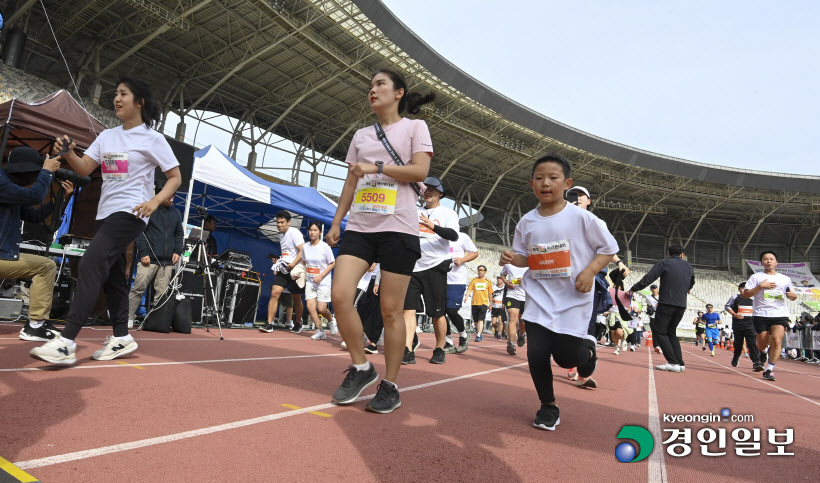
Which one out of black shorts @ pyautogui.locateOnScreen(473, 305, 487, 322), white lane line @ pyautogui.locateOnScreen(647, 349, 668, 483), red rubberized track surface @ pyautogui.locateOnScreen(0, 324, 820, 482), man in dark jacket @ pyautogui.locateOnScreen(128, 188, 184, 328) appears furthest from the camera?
black shorts @ pyautogui.locateOnScreen(473, 305, 487, 322)

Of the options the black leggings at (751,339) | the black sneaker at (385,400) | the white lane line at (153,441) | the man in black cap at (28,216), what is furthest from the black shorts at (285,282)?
the black leggings at (751,339)

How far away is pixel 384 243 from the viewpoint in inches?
103

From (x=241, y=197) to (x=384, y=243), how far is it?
8390 mm

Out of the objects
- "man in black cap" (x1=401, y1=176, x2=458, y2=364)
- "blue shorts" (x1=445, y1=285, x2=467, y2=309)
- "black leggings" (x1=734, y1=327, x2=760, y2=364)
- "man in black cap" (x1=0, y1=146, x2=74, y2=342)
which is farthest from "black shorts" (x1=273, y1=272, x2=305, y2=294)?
"black leggings" (x1=734, y1=327, x2=760, y2=364)

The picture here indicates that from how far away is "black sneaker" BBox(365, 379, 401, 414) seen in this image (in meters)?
2.50

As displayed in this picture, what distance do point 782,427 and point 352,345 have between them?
294 centimetres

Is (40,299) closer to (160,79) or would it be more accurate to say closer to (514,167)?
(160,79)

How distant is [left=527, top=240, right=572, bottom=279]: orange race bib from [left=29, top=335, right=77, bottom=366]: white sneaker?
2.85 m

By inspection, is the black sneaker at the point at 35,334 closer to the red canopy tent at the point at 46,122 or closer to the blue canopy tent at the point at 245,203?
the red canopy tent at the point at 46,122

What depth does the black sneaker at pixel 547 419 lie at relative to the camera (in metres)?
2.57

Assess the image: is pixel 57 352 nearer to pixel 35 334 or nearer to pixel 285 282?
pixel 35 334

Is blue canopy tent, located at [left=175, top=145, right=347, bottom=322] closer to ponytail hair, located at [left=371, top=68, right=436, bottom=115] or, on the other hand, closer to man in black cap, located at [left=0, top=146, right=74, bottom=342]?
man in black cap, located at [left=0, top=146, right=74, bottom=342]

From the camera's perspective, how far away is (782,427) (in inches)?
128

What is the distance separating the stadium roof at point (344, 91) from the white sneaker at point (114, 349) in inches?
662
